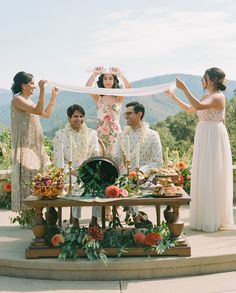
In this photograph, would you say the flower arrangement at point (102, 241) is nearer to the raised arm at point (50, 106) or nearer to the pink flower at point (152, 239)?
the pink flower at point (152, 239)

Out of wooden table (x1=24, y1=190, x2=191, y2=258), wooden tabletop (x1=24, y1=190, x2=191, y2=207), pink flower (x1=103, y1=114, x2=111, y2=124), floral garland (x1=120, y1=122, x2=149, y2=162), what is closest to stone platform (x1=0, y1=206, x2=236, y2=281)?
wooden table (x1=24, y1=190, x2=191, y2=258)

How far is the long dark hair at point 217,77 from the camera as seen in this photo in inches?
228

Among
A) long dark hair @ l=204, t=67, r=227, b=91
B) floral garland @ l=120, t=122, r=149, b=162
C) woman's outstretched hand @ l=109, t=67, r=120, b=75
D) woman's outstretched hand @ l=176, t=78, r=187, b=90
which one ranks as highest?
woman's outstretched hand @ l=109, t=67, r=120, b=75

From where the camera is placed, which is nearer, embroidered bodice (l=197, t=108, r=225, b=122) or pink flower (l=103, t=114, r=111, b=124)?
embroidered bodice (l=197, t=108, r=225, b=122)

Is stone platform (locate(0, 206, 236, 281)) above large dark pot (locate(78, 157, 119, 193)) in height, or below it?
below

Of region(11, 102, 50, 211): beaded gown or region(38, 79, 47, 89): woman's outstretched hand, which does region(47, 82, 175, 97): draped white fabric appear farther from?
region(11, 102, 50, 211): beaded gown

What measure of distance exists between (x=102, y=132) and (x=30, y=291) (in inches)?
138

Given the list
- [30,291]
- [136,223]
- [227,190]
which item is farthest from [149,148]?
[30,291]

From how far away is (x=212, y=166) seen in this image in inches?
231

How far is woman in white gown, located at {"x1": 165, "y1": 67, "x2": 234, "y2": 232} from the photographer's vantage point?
19.1 feet

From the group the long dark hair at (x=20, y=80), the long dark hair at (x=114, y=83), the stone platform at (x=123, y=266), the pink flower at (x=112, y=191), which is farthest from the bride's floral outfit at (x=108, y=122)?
the stone platform at (x=123, y=266)

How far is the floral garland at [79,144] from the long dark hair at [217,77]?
163cm

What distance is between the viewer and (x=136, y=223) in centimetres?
515

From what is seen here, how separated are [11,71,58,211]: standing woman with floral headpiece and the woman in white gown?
5.85ft
